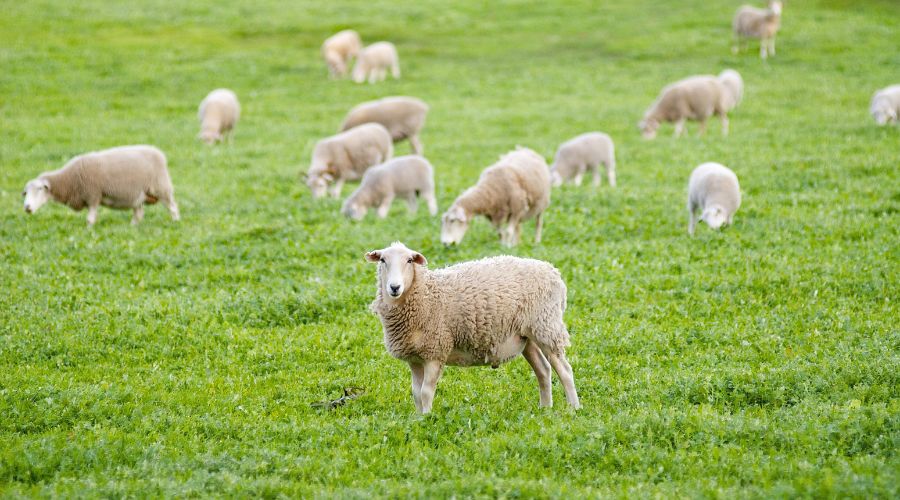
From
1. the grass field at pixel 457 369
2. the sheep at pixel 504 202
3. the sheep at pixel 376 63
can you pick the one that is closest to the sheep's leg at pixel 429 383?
the grass field at pixel 457 369

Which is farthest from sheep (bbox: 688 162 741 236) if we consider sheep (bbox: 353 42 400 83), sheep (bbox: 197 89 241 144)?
sheep (bbox: 353 42 400 83)

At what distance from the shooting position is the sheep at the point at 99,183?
15117 millimetres

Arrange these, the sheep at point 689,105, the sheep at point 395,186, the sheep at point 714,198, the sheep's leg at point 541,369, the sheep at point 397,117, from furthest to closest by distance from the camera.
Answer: the sheep at point 689,105 < the sheep at point 397,117 < the sheep at point 395,186 < the sheep at point 714,198 < the sheep's leg at point 541,369

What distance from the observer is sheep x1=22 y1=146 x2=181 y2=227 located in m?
15.1

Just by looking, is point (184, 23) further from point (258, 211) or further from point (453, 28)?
point (258, 211)

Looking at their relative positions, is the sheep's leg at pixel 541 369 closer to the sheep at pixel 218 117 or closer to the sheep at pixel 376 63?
the sheep at pixel 218 117

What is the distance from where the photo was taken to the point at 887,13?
3803cm

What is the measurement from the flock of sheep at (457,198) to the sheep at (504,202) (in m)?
0.02

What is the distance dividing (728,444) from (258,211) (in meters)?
11.5

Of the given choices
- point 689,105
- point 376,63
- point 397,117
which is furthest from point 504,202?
point 376,63

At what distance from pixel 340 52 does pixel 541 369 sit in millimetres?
28608

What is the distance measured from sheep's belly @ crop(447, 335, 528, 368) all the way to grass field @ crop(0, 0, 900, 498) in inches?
15.1

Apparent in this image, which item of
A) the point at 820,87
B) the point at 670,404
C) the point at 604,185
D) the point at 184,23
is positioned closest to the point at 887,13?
the point at 820,87

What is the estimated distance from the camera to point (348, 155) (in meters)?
19.7
